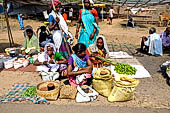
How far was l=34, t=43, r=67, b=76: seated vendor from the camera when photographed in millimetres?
3881

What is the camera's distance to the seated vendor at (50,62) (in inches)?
153

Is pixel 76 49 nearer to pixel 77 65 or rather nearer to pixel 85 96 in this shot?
pixel 77 65

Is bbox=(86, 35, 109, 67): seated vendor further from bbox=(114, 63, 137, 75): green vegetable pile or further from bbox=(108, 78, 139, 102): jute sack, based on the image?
bbox=(108, 78, 139, 102): jute sack

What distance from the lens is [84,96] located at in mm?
2939

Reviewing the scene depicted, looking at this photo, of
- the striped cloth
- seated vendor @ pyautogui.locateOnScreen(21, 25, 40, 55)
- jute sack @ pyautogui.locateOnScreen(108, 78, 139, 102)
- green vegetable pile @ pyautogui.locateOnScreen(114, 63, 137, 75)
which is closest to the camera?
jute sack @ pyautogui.locateOnScreen(108, 78, 139, 102)

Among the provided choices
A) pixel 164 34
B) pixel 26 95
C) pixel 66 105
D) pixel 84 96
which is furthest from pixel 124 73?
pixel 164 34

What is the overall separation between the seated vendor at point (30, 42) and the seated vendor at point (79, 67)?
2341 millimetres

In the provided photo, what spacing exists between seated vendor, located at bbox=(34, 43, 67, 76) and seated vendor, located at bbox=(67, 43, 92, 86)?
0.59 m

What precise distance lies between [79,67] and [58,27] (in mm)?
1556

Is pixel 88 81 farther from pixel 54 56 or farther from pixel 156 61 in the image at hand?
pixel 156 61

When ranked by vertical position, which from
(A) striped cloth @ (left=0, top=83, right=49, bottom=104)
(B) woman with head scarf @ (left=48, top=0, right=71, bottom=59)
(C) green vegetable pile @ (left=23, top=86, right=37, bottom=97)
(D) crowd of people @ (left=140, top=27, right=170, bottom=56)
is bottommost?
(A) striped cloth @ (left=0, top=83, right=49, bottom=104)

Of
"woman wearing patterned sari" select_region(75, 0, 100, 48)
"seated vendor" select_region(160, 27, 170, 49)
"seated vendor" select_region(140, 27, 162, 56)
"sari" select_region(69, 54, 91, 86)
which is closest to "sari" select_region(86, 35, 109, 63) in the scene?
"woman wearing patterned sari" select_region(75, 0, 100, 48)

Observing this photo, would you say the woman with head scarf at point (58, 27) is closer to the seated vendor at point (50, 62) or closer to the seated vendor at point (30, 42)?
the seated vendor at point (50, 62)

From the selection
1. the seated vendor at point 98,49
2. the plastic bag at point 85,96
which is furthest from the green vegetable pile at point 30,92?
the seated vendor at point 98,49
